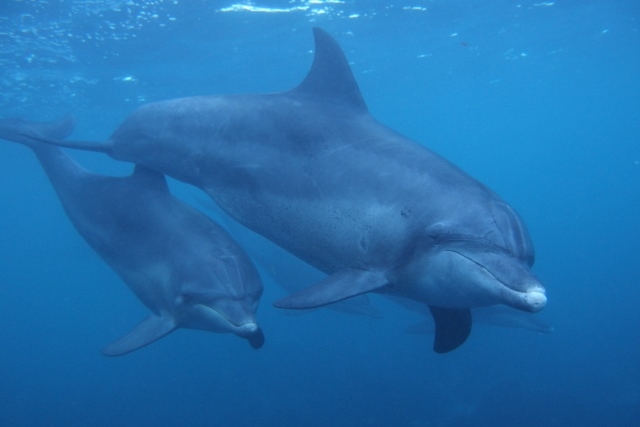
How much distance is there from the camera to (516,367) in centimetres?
1605

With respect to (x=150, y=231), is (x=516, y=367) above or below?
below

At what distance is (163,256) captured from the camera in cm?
643

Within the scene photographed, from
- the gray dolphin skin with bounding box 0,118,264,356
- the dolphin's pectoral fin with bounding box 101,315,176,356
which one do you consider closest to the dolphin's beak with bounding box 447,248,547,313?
the gray dolphin skin with bounding box 0,118,264,356

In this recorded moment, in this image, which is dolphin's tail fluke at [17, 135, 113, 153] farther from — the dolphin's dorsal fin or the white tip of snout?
the white tip of snout

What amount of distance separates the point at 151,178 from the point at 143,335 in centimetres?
244

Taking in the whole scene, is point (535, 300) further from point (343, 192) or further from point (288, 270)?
point (288, 270)

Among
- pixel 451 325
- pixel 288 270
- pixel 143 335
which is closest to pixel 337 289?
pixel 451 325

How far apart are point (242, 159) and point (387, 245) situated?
244 cm

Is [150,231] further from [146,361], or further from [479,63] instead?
[479,63]

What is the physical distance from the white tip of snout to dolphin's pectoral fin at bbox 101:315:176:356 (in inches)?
173

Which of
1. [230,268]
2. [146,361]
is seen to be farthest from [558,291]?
[230,268]

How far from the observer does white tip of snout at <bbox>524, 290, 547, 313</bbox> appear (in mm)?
3385

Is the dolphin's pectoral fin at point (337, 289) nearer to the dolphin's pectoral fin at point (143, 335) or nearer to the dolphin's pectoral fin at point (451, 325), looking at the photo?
the dolphin's pectoral fin at point (451, 325)

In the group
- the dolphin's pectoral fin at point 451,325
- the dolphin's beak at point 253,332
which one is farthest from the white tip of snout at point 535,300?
the dolphin's beak at point 253,332
